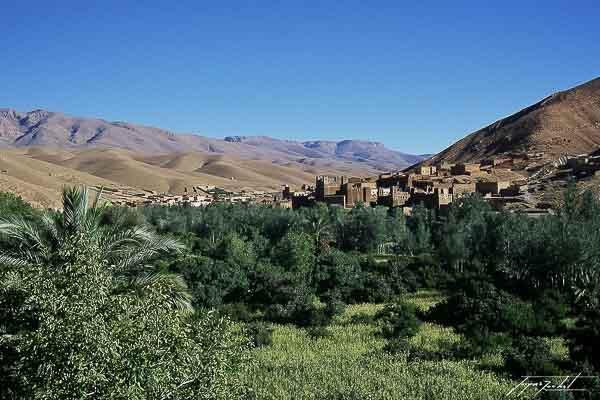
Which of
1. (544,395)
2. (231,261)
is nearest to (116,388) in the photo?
(544,395)

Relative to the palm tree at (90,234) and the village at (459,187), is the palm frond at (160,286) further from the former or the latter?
the village at (459,187)

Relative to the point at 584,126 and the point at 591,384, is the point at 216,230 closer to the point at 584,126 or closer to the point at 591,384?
the point at 591,384

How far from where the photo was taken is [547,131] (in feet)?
271

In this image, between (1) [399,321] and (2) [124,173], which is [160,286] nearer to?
(1) [399,321]

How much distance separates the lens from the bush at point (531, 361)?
37.7 ft

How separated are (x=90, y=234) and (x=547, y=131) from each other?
273 feet

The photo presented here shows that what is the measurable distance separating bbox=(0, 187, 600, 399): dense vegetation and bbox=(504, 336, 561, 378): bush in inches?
2.0

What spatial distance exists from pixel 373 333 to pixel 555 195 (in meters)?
31.9

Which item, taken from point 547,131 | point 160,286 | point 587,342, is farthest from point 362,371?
point 547,131

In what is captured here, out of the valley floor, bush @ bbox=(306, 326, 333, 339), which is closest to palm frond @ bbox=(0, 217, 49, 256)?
the valley floor

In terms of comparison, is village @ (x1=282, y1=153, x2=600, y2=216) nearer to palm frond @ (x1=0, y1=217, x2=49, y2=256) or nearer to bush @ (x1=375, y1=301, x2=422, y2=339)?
bush @ (x1=375, y1=301, x2=422, y2=339)

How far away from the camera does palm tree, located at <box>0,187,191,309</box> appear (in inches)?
368

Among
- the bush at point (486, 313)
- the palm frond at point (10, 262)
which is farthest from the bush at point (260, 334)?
the palm frond at point (10, 262)

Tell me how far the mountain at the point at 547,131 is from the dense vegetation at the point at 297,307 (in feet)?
161
